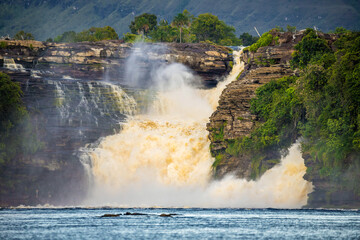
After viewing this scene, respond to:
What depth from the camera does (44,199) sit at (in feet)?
391

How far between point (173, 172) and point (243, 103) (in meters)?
15.3

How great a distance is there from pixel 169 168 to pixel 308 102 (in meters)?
26.7

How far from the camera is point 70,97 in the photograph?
134 meters

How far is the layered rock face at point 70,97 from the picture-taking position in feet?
394

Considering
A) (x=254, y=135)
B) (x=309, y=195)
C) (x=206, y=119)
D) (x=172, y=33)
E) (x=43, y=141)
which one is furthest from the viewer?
(x=172, y=33)

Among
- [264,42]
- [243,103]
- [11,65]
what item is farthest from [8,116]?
[264,42]

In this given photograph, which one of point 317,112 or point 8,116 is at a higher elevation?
point 317,112

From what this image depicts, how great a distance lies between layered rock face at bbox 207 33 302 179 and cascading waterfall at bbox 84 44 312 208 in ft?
7.61

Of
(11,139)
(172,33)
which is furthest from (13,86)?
(172,33)

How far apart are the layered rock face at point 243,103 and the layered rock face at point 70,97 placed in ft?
60.7

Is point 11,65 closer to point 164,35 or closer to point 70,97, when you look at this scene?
point 70,97

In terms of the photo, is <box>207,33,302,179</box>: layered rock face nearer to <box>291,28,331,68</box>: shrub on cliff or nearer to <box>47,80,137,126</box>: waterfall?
<box>291,28,331,68</box>: shrub on cliff

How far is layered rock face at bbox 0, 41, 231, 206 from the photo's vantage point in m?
120

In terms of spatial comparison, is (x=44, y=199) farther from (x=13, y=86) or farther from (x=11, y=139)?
(x=13, y=86)
